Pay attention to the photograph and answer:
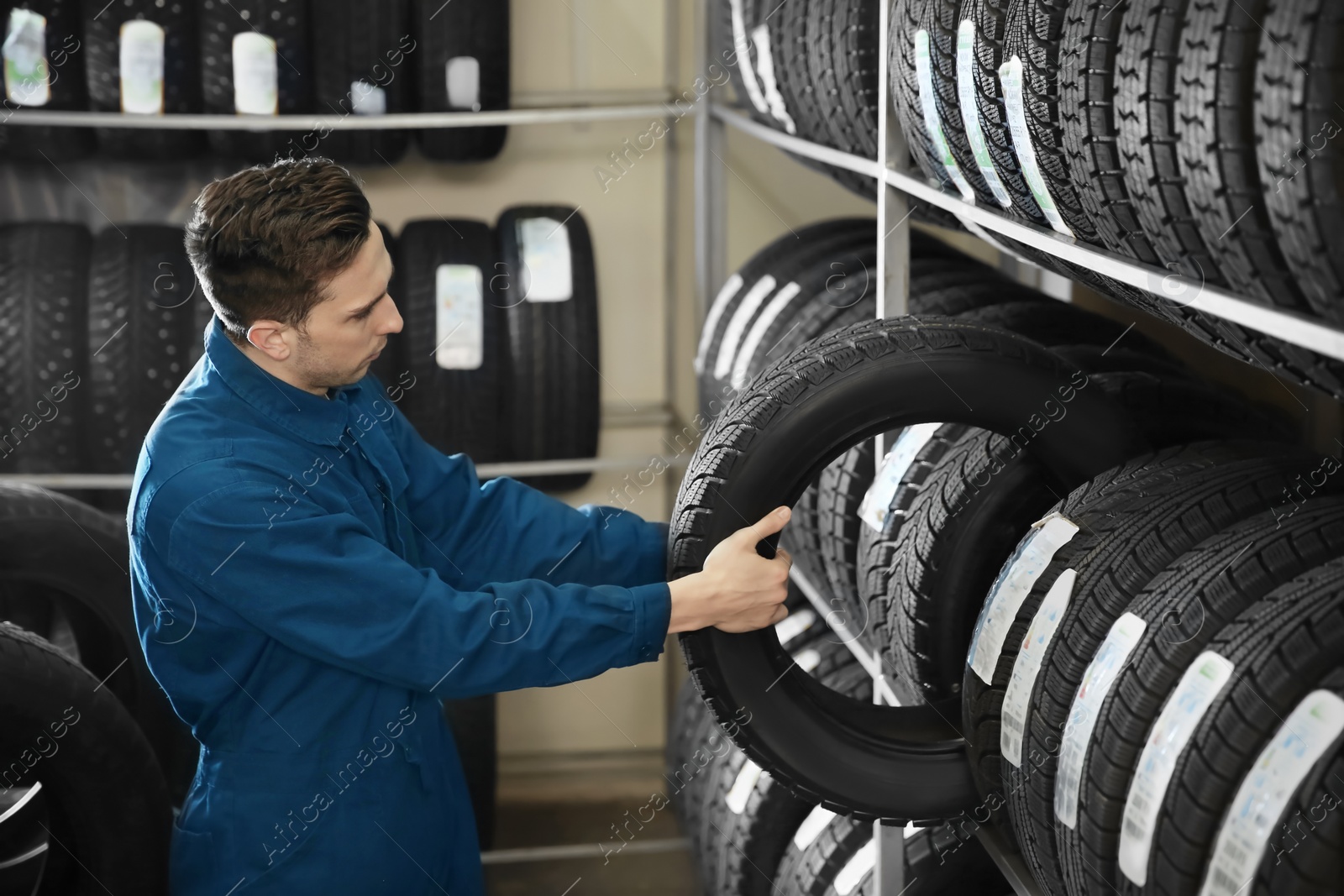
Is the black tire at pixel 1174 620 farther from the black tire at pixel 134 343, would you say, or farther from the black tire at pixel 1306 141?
the black tire at pixel 134 343

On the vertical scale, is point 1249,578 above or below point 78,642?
above

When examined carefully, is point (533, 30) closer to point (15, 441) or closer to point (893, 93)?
point (15, 441)

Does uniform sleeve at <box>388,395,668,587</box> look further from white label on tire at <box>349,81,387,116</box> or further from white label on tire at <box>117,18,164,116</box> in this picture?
white label on tire at <box>117,18,164,116</box>

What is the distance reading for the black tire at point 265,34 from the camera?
2844 mm

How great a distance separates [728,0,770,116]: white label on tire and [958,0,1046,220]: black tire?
113 centimetres

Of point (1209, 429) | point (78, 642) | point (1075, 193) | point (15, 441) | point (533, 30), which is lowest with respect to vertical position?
point (78, 642)

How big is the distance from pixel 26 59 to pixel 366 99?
78 cm

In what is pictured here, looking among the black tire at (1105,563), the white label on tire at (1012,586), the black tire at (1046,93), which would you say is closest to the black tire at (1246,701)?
the black tire at (1105,563)

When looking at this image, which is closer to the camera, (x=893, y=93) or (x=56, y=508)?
(x=893, y=93)

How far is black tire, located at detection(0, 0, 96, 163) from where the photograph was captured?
2846 mm

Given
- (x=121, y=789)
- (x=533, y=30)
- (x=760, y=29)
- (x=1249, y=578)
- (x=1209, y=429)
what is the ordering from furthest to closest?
(x=533, y=30) → (x=760, y=29) → (x=121, y=789) → (x=1209, y=429) → (x=1249, y=578)

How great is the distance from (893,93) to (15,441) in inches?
88.9

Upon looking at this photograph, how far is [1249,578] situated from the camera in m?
1.03

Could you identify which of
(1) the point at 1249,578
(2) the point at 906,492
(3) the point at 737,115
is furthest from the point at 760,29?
(1) the point at 1249,578
